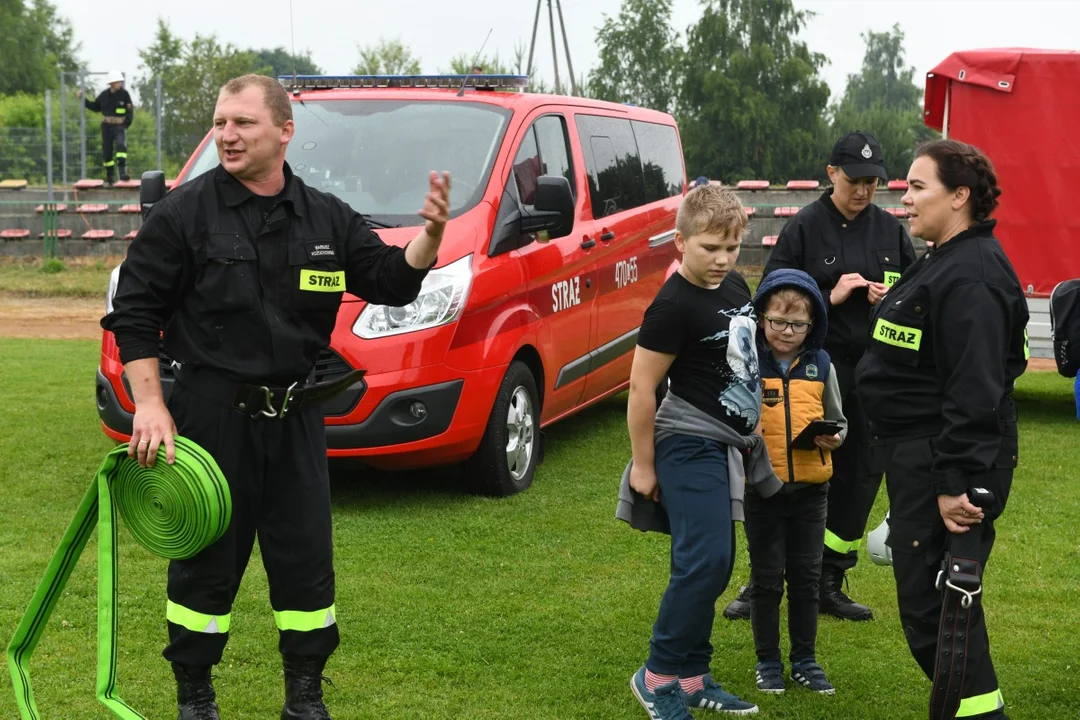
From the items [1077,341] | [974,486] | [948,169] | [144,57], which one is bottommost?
[974,486]

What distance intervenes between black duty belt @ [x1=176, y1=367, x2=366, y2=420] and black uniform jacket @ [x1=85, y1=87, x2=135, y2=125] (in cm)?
2271

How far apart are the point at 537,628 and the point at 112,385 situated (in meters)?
3.05

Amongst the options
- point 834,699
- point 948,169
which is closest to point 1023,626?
point 834,699

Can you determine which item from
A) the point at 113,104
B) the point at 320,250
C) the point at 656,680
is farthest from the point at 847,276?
the point at 113,104

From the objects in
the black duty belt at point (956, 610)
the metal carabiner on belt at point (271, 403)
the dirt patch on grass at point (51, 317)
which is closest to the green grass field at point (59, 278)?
the dirt patch on grass at point (51, 317)

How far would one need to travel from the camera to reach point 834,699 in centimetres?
457

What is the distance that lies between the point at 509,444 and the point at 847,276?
2645 mm

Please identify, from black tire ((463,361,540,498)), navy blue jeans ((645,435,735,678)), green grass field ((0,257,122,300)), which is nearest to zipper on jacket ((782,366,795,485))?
navy blue jeans ((645,435,735,678))

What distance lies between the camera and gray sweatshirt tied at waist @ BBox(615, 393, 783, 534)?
165 inches

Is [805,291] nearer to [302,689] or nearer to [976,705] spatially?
[976,705]

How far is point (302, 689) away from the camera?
13.6 ft

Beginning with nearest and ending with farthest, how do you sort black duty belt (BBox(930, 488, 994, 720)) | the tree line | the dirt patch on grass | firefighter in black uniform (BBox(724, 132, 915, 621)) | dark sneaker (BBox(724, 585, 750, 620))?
black duty belt (BBox(930, 488, 994, 720)), firefighter in black uniform (BBox(724, 132, 915, 621)), dark sneaker (BBox(724, 585, 750, 620)), the dirt patch on grass, the tree line

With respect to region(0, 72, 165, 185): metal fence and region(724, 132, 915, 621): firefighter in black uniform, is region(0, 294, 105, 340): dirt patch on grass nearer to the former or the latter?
region(0, 72, 165, 185): metal fence

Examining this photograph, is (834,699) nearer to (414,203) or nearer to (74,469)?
(414,203)
